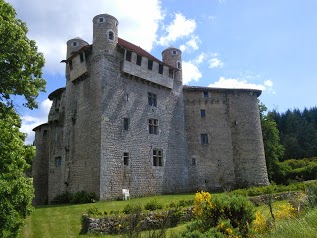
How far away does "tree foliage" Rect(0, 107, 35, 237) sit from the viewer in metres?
10.3

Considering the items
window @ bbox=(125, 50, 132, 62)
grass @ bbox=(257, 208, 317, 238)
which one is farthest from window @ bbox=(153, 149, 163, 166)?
grass @ bbox=(257, 208, 317, 238)

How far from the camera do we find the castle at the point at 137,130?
2477 centimetres

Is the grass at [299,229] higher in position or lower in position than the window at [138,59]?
lower

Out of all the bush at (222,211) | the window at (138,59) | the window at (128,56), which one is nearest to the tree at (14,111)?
the bush at (222,211)

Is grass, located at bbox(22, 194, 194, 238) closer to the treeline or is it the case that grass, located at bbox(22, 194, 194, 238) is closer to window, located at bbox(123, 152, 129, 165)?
window, located at bbox(123, 152, 129, 165)

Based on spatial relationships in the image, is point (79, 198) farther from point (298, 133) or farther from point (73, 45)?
point (298, 133)

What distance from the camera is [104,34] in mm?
26219

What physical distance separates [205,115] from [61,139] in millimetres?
15211

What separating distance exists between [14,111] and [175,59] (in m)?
21.9

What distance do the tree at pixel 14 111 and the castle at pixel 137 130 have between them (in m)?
10.1

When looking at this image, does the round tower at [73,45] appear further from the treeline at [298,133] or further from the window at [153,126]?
the treeline at [298,133]

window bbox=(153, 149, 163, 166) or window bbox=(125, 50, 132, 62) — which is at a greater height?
window bbox=(125, 50, 132, 62)

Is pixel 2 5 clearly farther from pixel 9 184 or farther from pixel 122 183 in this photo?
pixel 122 183

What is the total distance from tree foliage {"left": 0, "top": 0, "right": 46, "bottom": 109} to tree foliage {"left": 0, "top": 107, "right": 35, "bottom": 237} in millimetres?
2542
